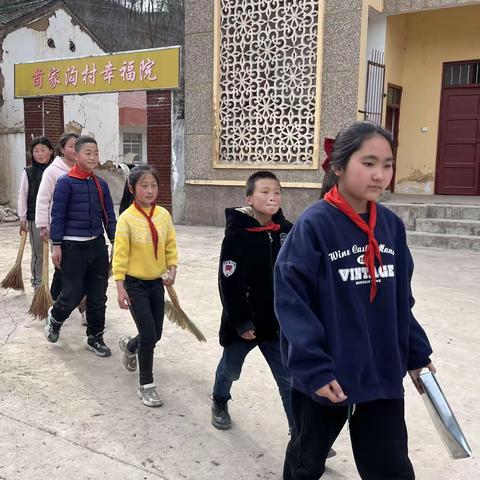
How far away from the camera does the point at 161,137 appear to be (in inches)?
424

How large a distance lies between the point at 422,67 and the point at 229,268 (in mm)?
9654

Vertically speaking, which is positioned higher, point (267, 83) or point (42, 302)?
point (267, 83)

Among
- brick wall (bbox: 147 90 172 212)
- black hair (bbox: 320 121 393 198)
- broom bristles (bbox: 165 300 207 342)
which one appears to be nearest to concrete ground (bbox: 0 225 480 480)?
broom bristles (bbox: 165 300 207 342)

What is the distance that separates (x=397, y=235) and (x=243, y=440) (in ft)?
4.66

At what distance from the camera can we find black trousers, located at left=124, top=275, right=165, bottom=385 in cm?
310

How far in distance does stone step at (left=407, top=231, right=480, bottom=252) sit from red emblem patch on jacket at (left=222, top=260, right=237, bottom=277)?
6400 millimetres

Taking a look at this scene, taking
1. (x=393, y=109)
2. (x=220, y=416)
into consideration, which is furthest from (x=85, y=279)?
(x=393, y=109)

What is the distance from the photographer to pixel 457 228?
27.3 ft

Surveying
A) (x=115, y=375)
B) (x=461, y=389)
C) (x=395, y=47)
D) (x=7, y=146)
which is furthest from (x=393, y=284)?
(x=7, y=146)

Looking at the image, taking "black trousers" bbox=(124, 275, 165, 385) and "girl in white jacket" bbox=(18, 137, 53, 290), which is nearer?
"black trousers" bbox=(124, 275, 165, 385)

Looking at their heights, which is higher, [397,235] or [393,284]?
[397,235]

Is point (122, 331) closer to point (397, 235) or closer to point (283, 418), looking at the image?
point (283, 418)

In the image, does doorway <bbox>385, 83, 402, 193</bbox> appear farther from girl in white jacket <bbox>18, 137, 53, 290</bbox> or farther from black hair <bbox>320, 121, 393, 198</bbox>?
black hair <bbox>320, 121, 393, 198</bbox>

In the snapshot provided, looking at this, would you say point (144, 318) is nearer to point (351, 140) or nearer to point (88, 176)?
point (88, 176)
